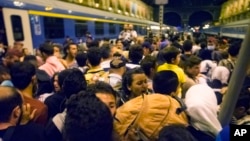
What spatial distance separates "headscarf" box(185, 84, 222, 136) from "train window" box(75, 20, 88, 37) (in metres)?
10.5

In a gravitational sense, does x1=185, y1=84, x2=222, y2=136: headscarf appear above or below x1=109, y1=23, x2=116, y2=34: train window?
above

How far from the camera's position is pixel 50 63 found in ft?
13.6

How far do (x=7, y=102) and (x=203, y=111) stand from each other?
127 centimetres

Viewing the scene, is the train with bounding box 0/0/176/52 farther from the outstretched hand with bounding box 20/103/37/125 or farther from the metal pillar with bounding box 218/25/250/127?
the metal pillar with bounding box 218/25/250/127

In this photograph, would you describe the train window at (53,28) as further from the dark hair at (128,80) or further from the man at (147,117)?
the man at (147,117)

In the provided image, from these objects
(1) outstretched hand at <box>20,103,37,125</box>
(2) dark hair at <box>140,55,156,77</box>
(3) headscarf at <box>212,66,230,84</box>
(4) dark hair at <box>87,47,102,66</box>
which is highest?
(4) dark hair at <box>87,47,102,66</box>

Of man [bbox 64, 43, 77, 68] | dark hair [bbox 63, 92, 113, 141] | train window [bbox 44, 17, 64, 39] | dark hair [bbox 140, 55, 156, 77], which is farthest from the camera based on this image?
train window [bbox 44, 17, 64, 39]

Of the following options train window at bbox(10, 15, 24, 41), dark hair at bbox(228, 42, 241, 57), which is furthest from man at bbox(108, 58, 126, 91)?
train window at bbox(10, 15, 24, 41)

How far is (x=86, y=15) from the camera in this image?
13.6 meters

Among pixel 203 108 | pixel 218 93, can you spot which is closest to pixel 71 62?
pixel 218 93

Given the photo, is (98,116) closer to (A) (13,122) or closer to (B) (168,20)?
(A) (13,122)

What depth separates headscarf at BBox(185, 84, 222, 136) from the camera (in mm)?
1737

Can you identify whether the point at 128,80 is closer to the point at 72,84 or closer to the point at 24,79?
the point at 72,84

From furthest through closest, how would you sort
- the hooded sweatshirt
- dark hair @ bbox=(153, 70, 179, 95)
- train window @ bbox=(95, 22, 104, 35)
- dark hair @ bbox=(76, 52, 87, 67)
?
train window @ bbox=(95, 22, 104, 35)
dark hair @ bbox=(76, 52, 87, 67)
the hooded sweatshirt
dark hair @ bbox=(153, 70, 179, 95)
